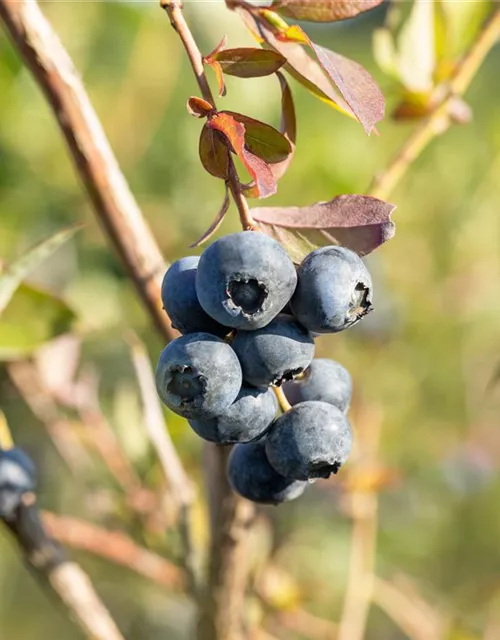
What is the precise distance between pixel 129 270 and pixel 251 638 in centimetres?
59

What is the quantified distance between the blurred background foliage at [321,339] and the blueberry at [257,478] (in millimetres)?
537

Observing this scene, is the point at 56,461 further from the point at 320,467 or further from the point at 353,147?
the point at 320,467

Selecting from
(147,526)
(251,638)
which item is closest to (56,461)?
(147,526)

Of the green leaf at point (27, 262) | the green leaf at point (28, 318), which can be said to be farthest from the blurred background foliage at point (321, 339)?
the green leaf at point (27, 262)

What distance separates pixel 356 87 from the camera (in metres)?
0.55

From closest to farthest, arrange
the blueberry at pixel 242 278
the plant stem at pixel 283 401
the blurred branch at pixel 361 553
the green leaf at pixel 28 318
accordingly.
→ the blueberry at pixel 242 278 → the plant stem at pixel 283 401 → the green leaf at pixel 28 318 → the blurred branch at pixel 361 553

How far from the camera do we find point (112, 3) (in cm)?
199

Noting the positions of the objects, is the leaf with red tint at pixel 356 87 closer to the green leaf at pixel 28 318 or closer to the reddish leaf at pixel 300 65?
the reddish leaf at pixel 300 65

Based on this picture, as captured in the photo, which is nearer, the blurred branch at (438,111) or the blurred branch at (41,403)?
the blurred branch at (438,111)

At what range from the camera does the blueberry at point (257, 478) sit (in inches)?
25.2

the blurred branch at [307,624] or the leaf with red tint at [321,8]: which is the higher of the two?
the leaf with red tint at [321,8]

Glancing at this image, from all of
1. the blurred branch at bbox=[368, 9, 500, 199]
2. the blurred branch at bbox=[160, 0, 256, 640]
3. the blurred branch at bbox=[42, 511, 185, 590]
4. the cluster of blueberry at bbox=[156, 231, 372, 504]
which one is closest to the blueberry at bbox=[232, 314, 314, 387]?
the cluster of blueberry at bbox=[156, 231, 372, 504]

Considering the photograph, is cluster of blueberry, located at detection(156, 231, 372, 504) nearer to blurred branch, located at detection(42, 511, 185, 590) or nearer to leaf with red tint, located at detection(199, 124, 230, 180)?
leaf with red tint, located at detection(199, 124, 230, 180)

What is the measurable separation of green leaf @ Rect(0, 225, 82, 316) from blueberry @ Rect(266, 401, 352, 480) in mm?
317
